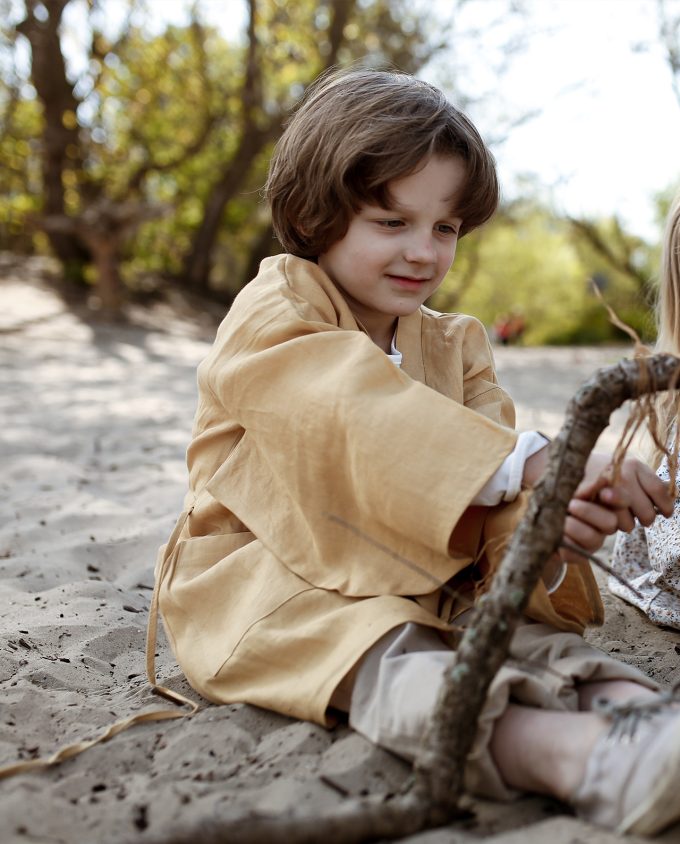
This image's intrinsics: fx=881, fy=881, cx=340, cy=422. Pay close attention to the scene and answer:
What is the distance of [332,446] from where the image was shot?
180 centimetres

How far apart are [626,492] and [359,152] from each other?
975mm

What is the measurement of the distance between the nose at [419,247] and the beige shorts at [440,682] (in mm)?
852

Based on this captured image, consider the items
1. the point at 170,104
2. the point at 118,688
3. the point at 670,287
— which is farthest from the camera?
the point at 170,104

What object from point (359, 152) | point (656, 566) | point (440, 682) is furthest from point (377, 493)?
point (656, 566)

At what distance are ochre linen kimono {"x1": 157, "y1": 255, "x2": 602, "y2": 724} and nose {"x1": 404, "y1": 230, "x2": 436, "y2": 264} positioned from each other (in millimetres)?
197

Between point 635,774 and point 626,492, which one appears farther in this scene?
point 626,492

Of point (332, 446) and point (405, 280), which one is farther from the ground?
point (405, 280)

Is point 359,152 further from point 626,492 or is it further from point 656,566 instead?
point 656,566

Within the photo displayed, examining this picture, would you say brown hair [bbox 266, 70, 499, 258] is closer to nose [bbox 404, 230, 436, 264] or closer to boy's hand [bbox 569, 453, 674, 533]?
nose [bbox 404, 230, 436, 264]

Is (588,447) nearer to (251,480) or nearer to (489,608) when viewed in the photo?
(489,608)

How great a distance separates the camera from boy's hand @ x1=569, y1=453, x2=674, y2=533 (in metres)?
1.66

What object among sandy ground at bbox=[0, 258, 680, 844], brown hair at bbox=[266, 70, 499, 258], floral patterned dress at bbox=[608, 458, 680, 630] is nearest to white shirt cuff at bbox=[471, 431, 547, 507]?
sandy ground at bbox=[0, 258, 680, 844]

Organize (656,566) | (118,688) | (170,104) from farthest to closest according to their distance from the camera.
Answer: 1. (170,104)
2. (656,566)
3. (118,688)

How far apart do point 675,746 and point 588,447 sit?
1.62ft
